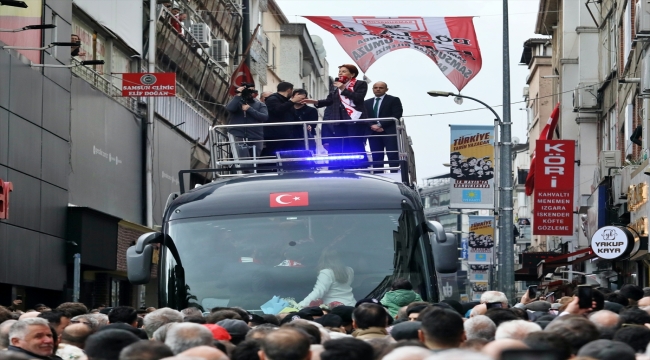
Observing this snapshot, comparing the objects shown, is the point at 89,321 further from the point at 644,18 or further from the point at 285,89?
the point at 644,18

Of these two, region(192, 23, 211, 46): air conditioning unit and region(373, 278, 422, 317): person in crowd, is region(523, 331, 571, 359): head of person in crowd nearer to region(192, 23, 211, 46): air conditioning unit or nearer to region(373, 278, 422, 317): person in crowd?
region(373, 278, 422, 317): person in crowd

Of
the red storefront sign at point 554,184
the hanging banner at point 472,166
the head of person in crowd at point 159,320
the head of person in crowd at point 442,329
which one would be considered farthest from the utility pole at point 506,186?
the head of person in crowd at point 442,329

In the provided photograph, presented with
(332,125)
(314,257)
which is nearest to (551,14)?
(332,125)

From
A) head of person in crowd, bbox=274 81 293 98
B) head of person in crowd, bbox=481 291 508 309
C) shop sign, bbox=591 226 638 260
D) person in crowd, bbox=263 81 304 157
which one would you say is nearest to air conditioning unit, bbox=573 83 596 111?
shop sign, bbox=591 226 638 260

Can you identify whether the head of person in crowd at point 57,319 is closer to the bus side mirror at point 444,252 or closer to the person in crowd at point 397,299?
the person in crowd at point 397,299

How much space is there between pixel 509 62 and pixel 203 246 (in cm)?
2029

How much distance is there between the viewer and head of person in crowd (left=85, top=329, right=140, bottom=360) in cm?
643

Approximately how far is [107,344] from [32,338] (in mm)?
1955

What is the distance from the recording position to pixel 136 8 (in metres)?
34.3

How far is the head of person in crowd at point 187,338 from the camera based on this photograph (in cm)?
675

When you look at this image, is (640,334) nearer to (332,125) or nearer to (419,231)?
(419,231)

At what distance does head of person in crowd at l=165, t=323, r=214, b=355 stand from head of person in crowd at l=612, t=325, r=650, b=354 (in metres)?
2.31

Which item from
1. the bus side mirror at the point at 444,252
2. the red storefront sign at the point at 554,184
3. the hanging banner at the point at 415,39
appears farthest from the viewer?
the red storefront sign at the point at 554,184

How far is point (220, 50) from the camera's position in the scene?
46125 millimetres
